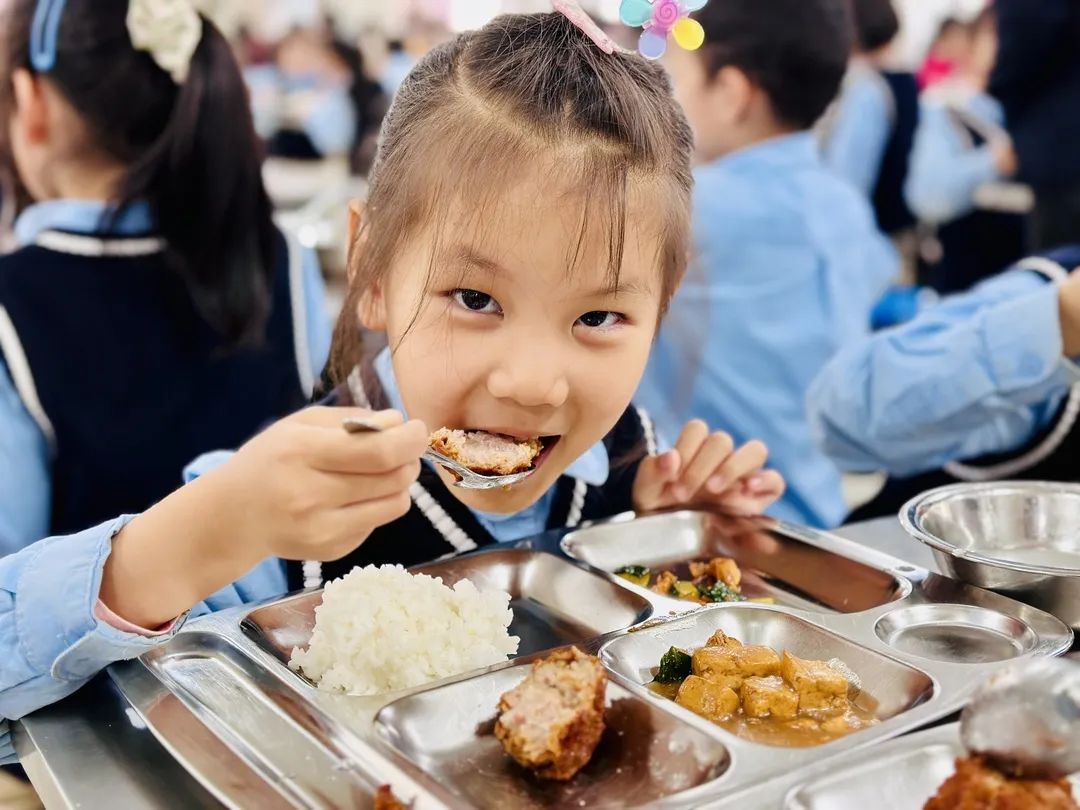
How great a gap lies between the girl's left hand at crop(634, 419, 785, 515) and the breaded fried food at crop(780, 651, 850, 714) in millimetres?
518

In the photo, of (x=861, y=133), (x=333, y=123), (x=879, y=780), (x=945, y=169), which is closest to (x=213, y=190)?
(x=879, y=780)

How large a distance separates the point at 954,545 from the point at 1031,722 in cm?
64

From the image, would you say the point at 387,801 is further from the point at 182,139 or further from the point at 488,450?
the point at 182,139

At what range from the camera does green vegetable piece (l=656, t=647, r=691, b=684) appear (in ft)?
3.92

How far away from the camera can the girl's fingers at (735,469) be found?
1.70m

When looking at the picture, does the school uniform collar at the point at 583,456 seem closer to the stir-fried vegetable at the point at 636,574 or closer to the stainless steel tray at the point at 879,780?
the stir-fried vegetable at the point at 636,574

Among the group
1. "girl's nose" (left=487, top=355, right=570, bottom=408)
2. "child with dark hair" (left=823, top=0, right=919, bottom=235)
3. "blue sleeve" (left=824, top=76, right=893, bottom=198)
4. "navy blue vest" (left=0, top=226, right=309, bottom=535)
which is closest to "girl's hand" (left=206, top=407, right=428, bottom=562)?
"girl's nose" (left=487, top=355, right=570, bottom=408)

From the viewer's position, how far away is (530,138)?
51.5 inches

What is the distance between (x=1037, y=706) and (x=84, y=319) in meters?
1.79

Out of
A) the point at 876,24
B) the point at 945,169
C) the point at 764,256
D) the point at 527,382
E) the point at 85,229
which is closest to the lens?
the point at 527,382

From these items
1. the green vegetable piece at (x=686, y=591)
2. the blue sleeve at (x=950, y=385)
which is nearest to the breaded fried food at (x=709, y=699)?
the green vegetable piece at (x=686, y=591)

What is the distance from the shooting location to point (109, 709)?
3.77 ft

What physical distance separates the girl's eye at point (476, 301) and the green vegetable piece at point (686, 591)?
0.42 metres

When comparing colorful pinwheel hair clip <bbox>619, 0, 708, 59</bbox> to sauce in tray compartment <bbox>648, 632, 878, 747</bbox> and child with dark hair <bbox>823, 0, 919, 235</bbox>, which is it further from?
child with dark hair <bbox>823, 0, 919, 235</bbox>
